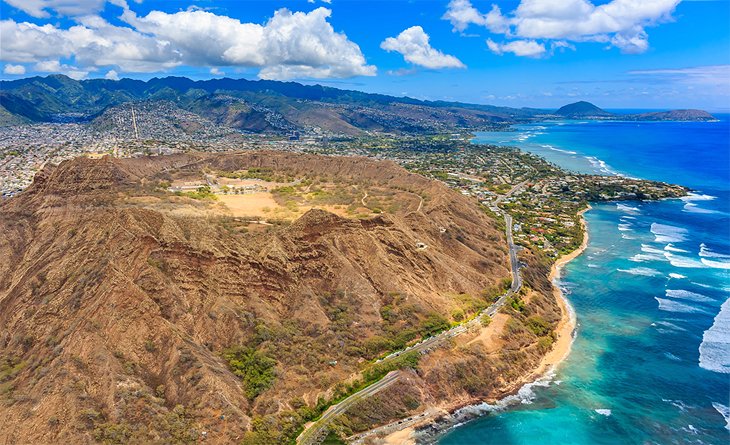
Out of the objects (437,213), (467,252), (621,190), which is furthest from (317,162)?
(621,190)

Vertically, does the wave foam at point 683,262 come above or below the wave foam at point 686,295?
above

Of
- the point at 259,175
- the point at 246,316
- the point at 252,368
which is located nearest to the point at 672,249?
the point at 246,316

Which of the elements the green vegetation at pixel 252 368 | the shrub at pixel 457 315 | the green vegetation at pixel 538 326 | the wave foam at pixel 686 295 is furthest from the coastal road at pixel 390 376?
the wave foam at pixel 686 295

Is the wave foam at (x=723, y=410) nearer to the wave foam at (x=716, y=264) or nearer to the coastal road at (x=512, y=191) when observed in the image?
the wave foam at (x=716, y=264)

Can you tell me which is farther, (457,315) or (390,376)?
(457,315)

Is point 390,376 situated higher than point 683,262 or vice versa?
point 683,262

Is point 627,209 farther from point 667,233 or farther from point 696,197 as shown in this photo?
point 696,197
